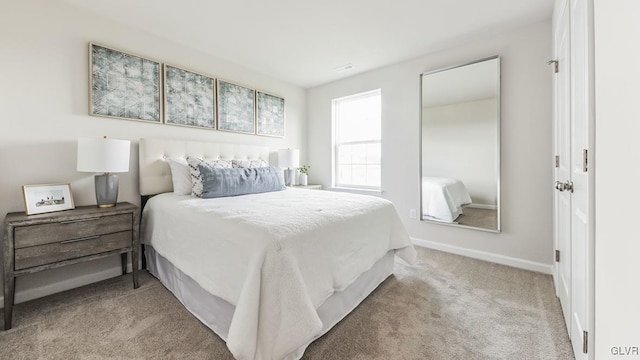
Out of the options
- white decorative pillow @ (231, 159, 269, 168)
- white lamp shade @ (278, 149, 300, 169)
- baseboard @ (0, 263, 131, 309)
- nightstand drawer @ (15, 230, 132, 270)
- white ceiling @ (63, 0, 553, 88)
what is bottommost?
baseboard @ (0, 263, 131, 309)

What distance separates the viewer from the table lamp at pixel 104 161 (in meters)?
1.93

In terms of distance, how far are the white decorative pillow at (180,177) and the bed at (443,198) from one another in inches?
108

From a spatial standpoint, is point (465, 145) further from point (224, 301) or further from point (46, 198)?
point (46, 198)

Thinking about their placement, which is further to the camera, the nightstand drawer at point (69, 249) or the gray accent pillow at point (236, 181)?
the gray accent pillow at point (236, 181)

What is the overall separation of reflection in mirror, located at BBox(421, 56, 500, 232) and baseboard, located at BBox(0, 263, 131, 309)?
348 cm

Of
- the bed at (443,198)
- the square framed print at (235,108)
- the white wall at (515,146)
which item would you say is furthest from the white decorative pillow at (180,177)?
the bed at (443,198)

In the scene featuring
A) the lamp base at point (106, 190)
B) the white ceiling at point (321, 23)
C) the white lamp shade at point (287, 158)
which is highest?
the white ceiling at point (321, 23)

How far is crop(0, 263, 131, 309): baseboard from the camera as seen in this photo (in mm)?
1915

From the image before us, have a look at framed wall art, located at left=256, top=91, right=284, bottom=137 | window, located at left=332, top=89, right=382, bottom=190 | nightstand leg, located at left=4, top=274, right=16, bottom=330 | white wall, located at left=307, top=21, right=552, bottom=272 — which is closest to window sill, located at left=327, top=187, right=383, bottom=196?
window, located at left=332, top=89, right=382, bottom=190

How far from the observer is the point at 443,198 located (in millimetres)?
3027

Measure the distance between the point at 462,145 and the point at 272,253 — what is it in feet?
8.71

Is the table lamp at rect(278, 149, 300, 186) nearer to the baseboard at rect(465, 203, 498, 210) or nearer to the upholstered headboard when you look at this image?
the upholstered headboard
